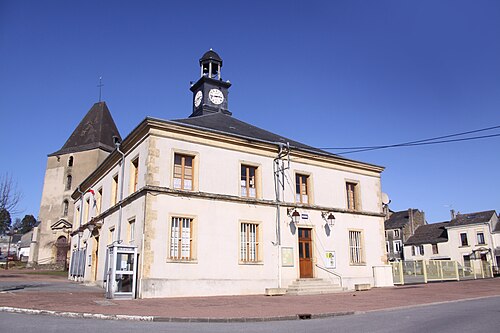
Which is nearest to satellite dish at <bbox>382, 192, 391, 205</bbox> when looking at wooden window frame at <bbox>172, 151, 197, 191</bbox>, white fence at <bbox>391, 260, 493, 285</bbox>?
white fence at <bbox>391, 260, 493, 285</bbox>

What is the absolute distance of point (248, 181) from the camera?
19.1 m

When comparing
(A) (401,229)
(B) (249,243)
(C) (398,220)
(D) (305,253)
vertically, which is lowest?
(D) (305,253)

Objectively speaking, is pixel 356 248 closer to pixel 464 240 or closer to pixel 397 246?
pixel 464 240

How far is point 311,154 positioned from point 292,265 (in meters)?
5.64

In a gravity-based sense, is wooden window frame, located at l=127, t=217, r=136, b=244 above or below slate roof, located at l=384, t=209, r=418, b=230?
below

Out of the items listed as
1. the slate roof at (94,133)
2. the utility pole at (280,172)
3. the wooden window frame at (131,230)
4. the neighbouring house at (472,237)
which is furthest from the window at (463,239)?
the wooden window frame at (131,230)

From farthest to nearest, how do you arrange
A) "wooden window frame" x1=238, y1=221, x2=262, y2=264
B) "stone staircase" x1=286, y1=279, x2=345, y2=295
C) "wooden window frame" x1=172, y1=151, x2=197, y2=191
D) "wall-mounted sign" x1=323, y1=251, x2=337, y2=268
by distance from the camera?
"wall-mounted sign" x1=323, y1=251, x2=337, y2=268
"wooden window frame" x1=238, y1=221, x2=262, y2=264
"stone staircase" x1=286, y1=279, x2=345, y2=295
"wooden window frame" x1=172, y1=151, x2=197, y2=191

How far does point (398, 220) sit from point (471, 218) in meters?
10.9

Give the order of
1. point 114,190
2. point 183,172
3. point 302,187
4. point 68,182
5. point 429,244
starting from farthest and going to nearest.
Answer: point 429,244 < point 68,182 < point 114,190 < point 302,187 < point 183,172

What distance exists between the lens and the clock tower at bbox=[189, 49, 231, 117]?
25.9m

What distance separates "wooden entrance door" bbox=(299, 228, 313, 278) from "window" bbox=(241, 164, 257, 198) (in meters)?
3.10

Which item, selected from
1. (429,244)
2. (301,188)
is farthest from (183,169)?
(429,244)

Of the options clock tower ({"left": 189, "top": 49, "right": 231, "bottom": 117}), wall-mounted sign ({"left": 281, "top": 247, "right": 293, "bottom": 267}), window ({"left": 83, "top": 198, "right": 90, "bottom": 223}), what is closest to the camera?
wall-mounted sign ({"left": 281, "top": 247, "right": 293, "bottom": 267})

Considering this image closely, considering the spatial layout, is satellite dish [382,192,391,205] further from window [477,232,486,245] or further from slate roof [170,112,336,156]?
window [477,232,486,245]
